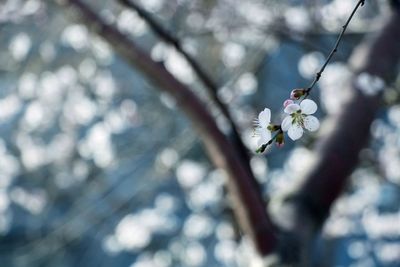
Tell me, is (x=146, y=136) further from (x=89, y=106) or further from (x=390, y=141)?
(x=390, y=141)

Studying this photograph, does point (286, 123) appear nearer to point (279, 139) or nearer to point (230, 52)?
point (279, 139)

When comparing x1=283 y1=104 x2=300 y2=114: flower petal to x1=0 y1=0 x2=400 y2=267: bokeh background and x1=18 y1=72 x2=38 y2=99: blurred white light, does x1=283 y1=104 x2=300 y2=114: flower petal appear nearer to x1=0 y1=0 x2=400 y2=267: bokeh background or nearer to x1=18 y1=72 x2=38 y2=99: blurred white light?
x1=0 y1=0 x2=400 y2=267: bokeh background

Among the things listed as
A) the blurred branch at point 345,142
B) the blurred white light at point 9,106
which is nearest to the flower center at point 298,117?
the blurred branch at point 345,142

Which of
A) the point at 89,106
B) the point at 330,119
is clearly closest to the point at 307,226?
the point at 330,119

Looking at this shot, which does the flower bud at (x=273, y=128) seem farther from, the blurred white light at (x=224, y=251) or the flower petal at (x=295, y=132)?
the blurred white light at (x=224, y=251)

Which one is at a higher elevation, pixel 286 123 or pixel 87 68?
pixel 87 68

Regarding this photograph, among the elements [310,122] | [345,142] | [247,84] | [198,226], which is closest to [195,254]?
[198,226]

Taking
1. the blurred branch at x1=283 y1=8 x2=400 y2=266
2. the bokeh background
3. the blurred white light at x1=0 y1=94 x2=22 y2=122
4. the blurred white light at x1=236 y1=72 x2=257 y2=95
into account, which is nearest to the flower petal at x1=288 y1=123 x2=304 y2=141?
the blurred branch at x1=283 y1=8 x2=400 y2=266
